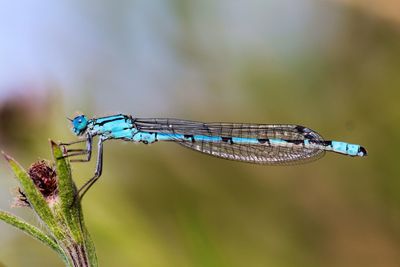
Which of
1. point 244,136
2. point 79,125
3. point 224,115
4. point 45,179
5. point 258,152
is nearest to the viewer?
point 45,179

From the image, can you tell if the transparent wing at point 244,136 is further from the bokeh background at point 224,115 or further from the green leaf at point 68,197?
the green leaf at point 68,197

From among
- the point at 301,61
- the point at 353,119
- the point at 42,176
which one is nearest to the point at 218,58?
the point at 301,61

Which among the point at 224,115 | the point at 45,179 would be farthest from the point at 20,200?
the point at 224,115

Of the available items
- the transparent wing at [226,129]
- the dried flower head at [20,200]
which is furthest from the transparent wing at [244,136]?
the dried flower head at [20,200]

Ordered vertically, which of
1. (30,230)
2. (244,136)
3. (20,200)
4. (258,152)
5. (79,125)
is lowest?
(30,230)

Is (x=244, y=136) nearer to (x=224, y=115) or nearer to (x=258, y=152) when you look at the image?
(x=258, y=152)

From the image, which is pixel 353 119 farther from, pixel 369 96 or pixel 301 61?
pixel 301 61
